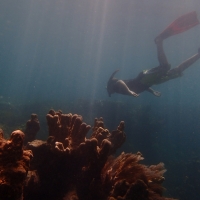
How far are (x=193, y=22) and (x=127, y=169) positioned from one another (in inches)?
554

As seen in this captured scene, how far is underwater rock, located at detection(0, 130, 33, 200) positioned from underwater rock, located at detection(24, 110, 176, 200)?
1.39 meters

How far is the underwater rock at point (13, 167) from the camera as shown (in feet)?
5.94

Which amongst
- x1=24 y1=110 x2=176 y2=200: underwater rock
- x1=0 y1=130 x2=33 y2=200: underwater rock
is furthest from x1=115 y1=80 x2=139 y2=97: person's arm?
x1=0 y1=130 x2=33 y2=200: underwater rock

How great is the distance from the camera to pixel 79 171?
381 cm

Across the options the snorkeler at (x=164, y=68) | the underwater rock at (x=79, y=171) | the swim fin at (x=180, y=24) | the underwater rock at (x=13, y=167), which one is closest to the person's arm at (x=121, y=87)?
the snorkeler at (x=164, y=68)

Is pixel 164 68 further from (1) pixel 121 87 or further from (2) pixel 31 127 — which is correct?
(2) pixel 31 127

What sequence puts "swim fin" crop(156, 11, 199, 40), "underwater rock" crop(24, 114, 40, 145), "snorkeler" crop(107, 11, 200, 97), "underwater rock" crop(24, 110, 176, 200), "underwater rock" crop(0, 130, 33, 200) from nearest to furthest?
"underwater rock" crop(0, 130, 33, 200) < "underwater rock" crop(24, 110, 176, 200) < "underwater rock" crop(24, 114, 40, 145) < "snorkeler" crop(107, 11, 200, 97) < "swim fin" crop(156, 11, 199, 40)

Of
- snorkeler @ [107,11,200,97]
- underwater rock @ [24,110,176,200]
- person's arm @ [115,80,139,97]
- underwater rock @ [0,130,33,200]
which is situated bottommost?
underwater rock @ [24,110,176,200]

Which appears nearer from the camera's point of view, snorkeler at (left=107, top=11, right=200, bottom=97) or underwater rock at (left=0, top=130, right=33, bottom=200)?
underwater rock at (left=0, top=130, right=33, bottom=200)

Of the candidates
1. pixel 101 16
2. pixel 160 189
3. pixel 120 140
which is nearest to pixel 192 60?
pixel 120 140

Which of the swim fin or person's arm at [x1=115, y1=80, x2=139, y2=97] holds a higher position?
Answer: the swim fin

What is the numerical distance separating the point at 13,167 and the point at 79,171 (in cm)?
201

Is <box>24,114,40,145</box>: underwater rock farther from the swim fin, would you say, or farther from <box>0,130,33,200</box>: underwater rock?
the swim fin

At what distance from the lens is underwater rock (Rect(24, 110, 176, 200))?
3374mm
